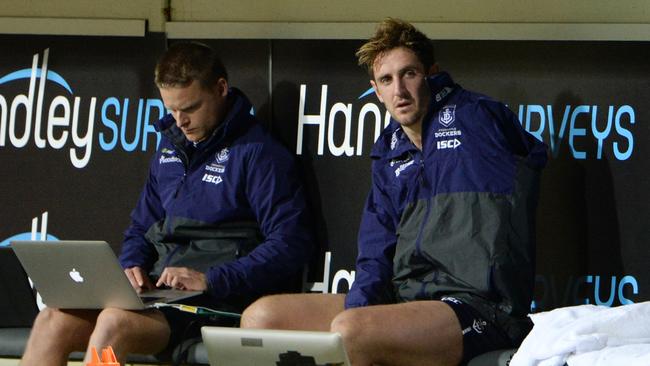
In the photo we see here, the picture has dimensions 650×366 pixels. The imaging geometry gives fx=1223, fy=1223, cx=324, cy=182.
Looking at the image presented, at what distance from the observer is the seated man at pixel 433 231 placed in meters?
3.44

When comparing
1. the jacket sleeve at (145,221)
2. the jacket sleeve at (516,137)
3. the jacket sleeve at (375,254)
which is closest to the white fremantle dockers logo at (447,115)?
the jacket sleeve at (516,137)

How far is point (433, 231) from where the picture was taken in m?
3.76

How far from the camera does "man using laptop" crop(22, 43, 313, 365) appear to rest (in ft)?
13.7

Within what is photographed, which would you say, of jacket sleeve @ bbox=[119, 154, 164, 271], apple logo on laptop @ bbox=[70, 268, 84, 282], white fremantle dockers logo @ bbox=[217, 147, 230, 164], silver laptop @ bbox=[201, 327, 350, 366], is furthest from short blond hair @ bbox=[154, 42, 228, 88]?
silver laptop @ bbox=[201, 327, 350, 366]

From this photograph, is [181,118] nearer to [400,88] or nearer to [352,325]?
[400,88]

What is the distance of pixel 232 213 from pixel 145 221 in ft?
1.41

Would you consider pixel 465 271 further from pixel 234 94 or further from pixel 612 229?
pixel 234 94

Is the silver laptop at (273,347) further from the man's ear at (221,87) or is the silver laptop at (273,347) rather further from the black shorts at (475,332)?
the man's ear at (221,87)

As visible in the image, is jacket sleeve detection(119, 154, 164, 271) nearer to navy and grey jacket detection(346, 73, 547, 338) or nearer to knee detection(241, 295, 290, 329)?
knee detection(241, 295, 290, 329)

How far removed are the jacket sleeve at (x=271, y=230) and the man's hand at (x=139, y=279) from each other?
287 millimetres

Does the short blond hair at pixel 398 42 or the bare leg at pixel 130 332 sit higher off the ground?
the short blond hair at pixel 398 42

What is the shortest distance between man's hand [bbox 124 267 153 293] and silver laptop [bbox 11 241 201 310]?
0.98 feet

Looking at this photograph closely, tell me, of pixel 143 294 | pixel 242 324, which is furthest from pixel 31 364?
pixel 242 324

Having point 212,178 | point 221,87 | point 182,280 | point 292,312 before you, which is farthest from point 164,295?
point 221,87
